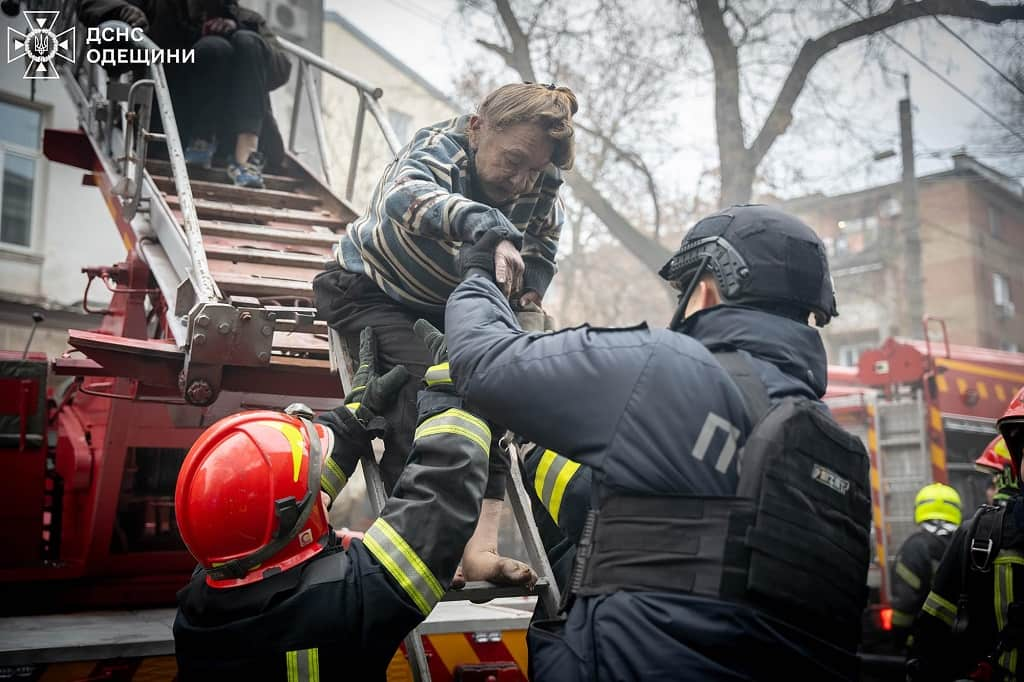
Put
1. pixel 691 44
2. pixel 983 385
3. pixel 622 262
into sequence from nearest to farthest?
1. pixel 983 385
2. pixel 691 44
3. pixel 622 262

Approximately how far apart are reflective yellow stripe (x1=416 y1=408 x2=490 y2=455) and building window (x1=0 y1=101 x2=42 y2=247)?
14.6 meters

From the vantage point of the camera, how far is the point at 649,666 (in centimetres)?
179

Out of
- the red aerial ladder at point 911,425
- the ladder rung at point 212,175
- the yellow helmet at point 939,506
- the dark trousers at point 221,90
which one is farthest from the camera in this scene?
the red aerial ladder at point 911,425

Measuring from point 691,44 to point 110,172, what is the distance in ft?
32.4

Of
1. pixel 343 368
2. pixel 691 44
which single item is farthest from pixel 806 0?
pixel 343 368

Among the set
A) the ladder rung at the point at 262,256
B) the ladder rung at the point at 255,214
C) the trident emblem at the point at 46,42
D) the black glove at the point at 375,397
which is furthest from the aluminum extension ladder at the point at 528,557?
the trident emblem at the point at 46,42

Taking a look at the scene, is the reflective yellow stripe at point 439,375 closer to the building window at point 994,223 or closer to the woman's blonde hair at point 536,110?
the woman's blonde hair at point 536,110

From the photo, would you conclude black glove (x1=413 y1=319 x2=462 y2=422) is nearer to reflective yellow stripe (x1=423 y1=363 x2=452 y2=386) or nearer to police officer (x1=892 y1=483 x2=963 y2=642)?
reflective yellow stripe (x1=423 y1=363 x2=452 y2=386)

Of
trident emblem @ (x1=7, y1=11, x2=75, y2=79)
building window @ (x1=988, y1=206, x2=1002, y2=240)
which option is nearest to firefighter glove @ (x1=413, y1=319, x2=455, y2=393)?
trident emblem @ (x1=7, y1=11, x2=75, y2=79)

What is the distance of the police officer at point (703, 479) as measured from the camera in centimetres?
181

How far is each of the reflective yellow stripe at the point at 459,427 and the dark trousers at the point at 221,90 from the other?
3542 mm

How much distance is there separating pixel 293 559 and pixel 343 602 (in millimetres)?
170

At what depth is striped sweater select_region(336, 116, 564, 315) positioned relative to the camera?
279 cm

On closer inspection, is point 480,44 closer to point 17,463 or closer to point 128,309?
point 128,309
